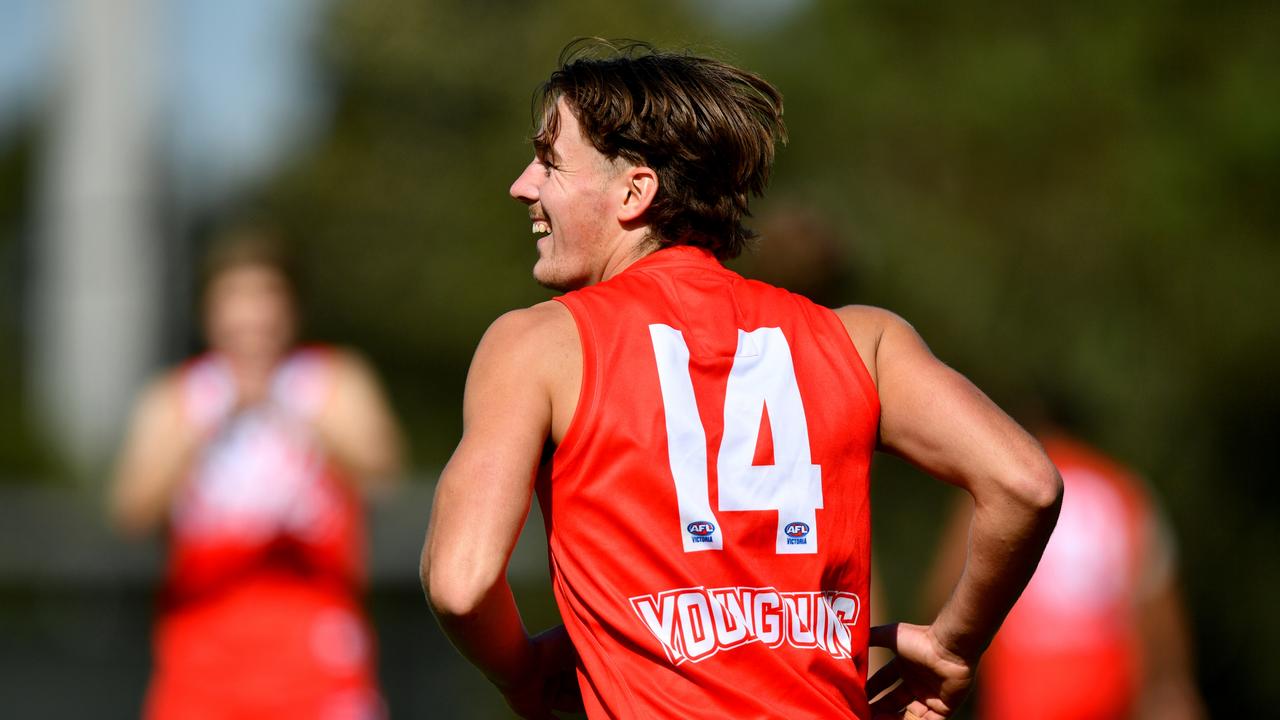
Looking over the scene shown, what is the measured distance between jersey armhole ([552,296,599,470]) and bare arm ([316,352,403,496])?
277cm

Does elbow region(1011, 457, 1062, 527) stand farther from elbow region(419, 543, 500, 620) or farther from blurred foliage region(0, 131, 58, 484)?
blurred foliage region(0, 131, 58, 484)

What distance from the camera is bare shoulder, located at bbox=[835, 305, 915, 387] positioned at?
2574 millimetres

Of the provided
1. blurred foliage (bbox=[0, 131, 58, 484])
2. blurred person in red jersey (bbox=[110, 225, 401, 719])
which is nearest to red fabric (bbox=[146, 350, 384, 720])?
blurred person in red jersey (bbox=[110, 225, 401, 719])

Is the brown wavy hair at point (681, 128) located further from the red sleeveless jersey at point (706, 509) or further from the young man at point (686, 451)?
the red sleeveless jersey at point (706, 509)

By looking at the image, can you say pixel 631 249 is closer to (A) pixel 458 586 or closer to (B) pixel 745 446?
(B) pixel 745 446

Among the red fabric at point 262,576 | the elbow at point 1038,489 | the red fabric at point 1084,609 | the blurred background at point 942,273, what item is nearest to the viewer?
the elbow at point 1038,489

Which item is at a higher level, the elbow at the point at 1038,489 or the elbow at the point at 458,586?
the elbow at the point at 1038,489

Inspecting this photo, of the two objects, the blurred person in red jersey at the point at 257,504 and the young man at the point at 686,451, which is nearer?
the young man at the point at 686,451

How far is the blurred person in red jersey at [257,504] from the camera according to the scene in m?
4.89

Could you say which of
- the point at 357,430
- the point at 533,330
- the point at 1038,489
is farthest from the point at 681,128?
the point at 357,430

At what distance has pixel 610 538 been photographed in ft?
7.87

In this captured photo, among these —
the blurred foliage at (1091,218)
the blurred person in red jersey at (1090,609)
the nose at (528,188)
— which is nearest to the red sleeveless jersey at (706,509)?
the nose at (528,188)

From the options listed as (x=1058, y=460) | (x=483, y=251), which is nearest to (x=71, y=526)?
(x=1058, y=460)

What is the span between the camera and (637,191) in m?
2.62
